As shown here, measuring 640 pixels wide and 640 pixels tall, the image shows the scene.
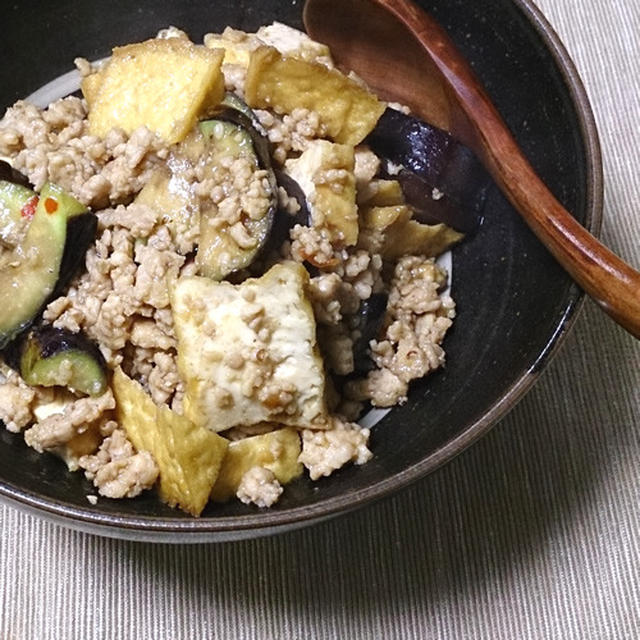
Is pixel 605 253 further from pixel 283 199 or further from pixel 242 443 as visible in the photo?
pixel 242 443

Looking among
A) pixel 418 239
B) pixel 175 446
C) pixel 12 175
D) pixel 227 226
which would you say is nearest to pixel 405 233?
pixel 418 239

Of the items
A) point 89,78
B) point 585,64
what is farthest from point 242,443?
point 585,64

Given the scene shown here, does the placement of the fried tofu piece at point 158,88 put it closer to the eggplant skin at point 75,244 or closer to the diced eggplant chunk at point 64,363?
the eggplant skin at point 75,244

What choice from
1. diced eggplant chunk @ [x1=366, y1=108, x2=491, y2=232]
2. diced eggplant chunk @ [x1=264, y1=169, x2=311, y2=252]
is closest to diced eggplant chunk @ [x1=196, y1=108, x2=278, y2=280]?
diced eggplant chunk @ [x1=264, y1=169, x2=311, y2=252]

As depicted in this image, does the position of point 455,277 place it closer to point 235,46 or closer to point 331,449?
point 331,449

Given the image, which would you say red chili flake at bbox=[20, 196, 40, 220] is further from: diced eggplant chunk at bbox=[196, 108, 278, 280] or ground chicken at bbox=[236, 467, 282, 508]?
ground chicken at bbox=[236, 467, 282, 508]
